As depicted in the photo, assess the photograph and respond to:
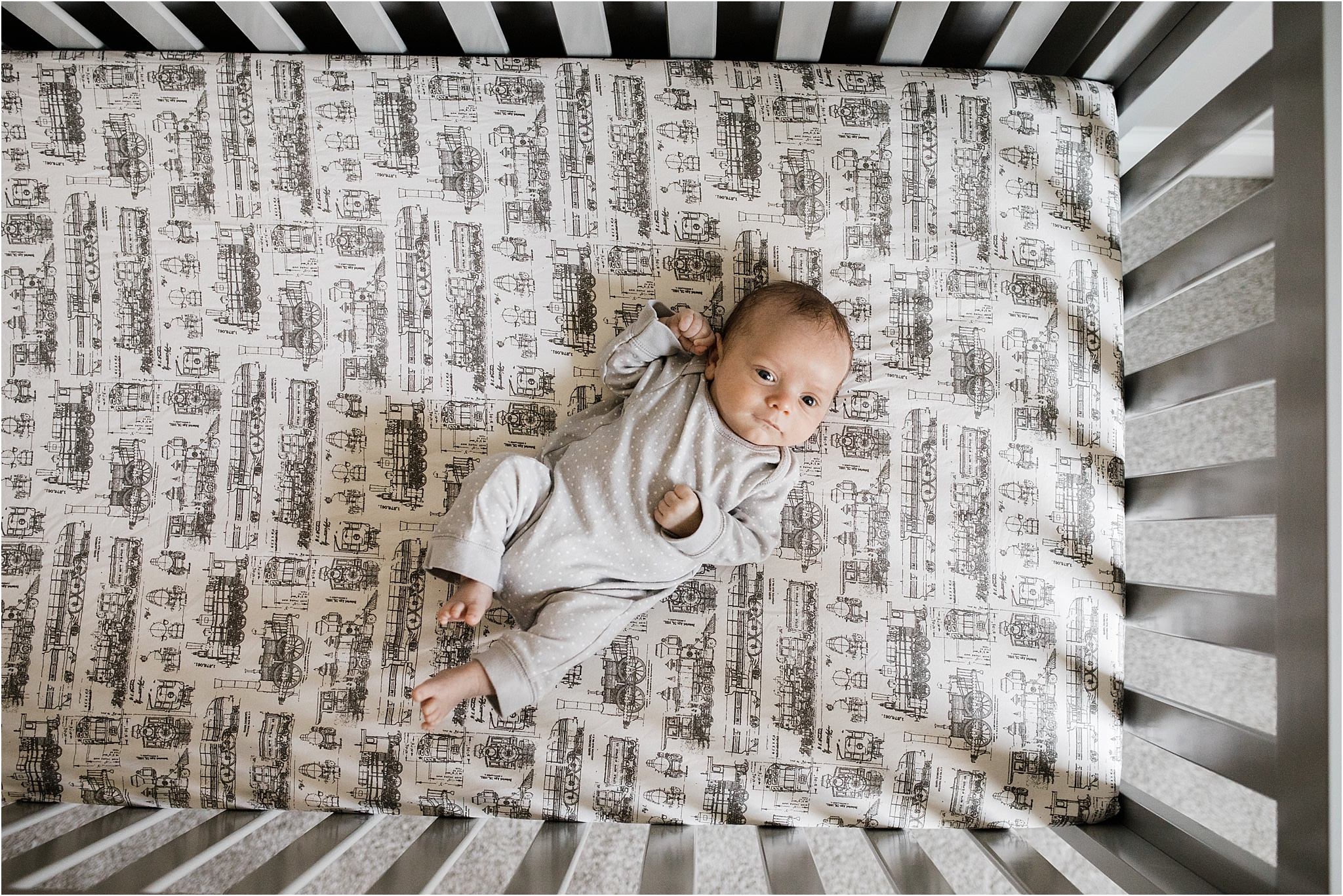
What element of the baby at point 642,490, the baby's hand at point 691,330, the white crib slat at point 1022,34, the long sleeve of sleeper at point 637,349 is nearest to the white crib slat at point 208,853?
the baby at point 642,490

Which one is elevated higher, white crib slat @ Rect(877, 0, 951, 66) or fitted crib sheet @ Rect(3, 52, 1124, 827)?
white crib slat @ Rect(877, 0, 951, 66)

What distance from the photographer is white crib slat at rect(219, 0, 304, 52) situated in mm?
1272

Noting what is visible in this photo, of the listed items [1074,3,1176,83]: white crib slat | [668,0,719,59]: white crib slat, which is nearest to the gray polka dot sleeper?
[668,0,719,59]: white crib slat

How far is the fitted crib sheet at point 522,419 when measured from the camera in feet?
4.25

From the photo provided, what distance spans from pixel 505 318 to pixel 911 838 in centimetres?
110

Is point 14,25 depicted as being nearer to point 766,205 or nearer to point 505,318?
point 505,318

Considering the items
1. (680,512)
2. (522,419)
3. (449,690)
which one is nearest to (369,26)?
(522,419)

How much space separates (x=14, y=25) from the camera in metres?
1.35

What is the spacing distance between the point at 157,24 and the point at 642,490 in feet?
3.70

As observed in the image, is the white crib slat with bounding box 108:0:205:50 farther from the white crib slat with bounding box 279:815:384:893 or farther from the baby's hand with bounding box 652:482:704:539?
the white crib slat with bounding box 279:815:384:893

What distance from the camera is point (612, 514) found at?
1.22 metres

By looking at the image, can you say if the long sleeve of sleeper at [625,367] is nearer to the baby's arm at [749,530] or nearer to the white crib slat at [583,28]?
the baby's arm at [749,530]

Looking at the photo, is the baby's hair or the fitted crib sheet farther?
the fitted crib sheet

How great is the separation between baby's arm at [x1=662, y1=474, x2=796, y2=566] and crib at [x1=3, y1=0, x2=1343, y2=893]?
46 centimetres
